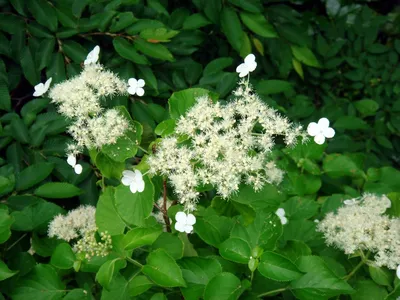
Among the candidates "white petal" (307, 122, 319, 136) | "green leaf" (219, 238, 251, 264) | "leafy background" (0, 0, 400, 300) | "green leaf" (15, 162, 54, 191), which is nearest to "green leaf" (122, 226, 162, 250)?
"leafy background" (0, 0, 400, 300)

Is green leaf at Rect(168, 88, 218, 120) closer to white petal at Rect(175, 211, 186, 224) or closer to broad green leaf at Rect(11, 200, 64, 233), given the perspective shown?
white petal at Rect(175, 211, 186, 224)

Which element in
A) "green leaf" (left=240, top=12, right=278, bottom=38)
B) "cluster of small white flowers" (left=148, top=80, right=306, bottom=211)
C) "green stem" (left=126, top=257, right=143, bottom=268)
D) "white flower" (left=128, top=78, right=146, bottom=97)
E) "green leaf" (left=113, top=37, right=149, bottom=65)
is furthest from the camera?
"green leaf" (left=240, top=12, right=278, bottom=38)

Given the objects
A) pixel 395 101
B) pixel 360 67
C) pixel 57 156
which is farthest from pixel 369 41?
pixel 57 156

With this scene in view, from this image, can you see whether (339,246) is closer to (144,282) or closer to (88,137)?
(144,282)

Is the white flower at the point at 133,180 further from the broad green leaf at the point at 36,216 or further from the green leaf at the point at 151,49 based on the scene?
the green leaf at the point at 151,49

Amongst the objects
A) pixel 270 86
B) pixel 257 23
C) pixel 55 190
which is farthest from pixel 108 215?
pixel 257 23

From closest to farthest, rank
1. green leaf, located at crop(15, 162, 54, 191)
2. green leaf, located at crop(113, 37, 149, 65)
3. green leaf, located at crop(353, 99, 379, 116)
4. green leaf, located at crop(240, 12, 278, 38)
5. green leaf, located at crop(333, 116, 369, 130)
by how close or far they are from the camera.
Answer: green leaf, located at crop(15, 162, 54, 191)
green leaf, located at crop(113, 37, 149, 65)
green leaf, located at crop(240, 12, 278, 38)
green leaf, located at crop(333, 116, 369, 130)
green leaf, located at crop(353, 99, 379, 116)

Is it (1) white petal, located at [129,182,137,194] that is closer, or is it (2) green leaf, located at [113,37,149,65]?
(1) white petal, located at [129,182,137,194]

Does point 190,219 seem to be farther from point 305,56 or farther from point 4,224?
point 305,56
